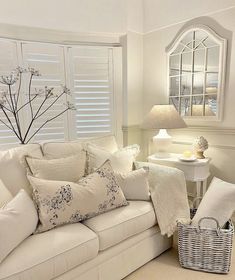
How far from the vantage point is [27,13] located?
260cm

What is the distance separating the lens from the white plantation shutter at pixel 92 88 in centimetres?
303

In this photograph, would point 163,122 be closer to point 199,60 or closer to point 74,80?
point 199,60

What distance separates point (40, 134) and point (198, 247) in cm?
208

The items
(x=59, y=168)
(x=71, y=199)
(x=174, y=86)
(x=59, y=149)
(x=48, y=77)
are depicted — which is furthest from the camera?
(x=174, y=86)

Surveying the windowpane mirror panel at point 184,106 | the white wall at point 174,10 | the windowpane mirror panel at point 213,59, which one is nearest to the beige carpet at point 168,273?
the windowpane mirror panel at point 184,106

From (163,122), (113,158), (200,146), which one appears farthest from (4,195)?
(200,146)

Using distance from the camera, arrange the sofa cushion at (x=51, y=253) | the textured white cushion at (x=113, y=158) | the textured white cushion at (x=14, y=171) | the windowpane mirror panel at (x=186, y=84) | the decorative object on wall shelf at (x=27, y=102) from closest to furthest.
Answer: the sofa cushion at (x=51, y=253)
the textured white cushion at (x=14, y=171)
the textured white cushion at (x=113, y=158)
the decorative object on wall shelf at (x=27, y=102)
the windowpane mirror panel at (x=186, y=84)

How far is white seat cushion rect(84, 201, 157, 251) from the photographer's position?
1.60 meters

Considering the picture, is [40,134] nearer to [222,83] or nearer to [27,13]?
[27,13]

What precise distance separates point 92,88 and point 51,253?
2219 millimetres

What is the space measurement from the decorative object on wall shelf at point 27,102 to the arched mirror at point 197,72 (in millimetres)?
1398

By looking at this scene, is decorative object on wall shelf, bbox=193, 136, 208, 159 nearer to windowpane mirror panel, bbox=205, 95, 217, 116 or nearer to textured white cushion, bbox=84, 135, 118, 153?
windowpane mirror panel, bbox=205, 95, 217, 116

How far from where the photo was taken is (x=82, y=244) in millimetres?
1463

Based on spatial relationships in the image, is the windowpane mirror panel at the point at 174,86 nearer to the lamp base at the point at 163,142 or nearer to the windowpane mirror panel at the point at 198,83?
the windowpane mirror panel at the point at 198,83
